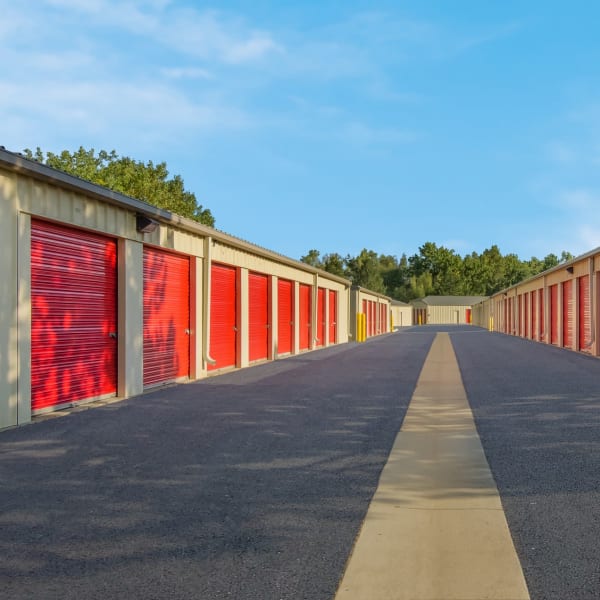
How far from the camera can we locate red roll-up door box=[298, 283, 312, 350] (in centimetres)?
2559

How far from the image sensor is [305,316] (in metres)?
26.5

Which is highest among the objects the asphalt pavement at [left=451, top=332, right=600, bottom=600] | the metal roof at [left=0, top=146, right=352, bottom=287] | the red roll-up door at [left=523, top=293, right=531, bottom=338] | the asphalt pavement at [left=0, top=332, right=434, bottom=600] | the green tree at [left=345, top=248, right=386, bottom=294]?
the green tree at [left=345, top=248, right=386, bottom=294]

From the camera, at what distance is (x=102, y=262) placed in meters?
10.8

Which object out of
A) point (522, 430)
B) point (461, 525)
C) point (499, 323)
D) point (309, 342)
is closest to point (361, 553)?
point (461, 525)

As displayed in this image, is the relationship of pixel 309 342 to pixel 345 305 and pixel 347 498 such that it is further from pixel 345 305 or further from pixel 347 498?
pixel 347 498

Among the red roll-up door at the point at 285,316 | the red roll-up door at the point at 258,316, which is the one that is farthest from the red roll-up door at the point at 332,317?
the red roll-up door at the point at 258,316

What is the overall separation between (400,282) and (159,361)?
118821 mm

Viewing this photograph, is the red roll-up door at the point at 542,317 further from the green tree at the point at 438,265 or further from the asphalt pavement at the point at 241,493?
the green tree at the point at 438,265

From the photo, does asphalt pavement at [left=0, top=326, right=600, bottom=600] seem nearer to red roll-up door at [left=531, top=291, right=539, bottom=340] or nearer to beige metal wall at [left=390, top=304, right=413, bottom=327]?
red roll-up door at [left=531, top=291, right=539, bottom=340]

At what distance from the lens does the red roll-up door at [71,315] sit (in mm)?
9172

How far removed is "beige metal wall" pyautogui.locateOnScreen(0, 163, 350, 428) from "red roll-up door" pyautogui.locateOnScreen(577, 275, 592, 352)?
12.5 metres

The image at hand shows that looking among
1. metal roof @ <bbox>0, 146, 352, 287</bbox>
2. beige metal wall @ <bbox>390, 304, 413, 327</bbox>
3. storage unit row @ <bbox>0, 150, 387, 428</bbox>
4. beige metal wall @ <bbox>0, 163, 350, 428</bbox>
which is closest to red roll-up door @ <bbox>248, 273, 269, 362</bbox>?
beige metal wall @ <bbox>0, 163, 350, 428</bbox>

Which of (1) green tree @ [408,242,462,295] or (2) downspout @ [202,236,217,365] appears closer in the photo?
(2) downspout @ [202,236,217,365]

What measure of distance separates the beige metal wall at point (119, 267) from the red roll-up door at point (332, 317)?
12635 mm
